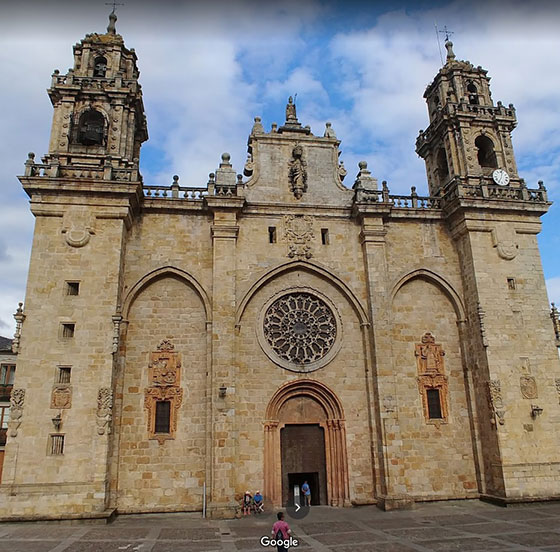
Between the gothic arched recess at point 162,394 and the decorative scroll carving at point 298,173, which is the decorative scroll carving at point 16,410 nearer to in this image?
the gothic arched recess at point 162,394

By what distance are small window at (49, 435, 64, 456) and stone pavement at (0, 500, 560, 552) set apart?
6.85ft

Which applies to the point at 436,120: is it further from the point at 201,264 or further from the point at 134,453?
the point at 134,453

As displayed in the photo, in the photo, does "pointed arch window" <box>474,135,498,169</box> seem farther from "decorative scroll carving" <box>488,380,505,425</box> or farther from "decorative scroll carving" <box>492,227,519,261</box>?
"decorative scroll carving" <box>488,380,505,425</box>

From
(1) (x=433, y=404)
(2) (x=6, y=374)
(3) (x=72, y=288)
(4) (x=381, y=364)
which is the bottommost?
(1) (x=433, y=404)

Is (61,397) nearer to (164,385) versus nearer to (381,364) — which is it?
(164,385)

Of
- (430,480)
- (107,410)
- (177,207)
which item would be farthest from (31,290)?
(430,480)

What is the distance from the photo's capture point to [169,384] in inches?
712

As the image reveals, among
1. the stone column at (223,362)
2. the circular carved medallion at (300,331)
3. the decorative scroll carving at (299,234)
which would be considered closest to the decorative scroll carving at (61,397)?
the stone column at (223,362)

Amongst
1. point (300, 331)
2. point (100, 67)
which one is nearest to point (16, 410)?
point (300, 331)

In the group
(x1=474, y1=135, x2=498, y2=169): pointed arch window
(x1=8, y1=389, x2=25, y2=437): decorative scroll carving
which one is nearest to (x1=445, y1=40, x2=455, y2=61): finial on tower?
(x1=474, y1=135, x2=498, y2=169): pointed arch window

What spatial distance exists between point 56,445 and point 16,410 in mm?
1744

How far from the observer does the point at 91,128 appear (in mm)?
21250

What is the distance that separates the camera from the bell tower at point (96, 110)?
19.8 m

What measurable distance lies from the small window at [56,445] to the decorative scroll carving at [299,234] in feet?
35.4
